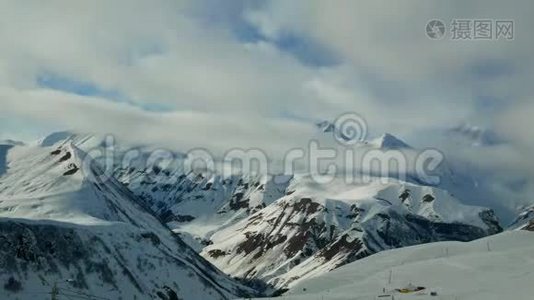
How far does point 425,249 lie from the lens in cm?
12494

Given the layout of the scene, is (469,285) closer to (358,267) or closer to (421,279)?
(421,279)

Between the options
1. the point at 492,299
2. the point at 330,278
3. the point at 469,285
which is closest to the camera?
the point at 492,299

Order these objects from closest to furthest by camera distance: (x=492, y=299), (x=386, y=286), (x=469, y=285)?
(x=492, y=299) → (x=469, y=285) → (x=386, y=286)

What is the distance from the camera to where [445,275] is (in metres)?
92.0

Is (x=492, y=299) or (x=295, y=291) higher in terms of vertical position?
(x=492, y=299)

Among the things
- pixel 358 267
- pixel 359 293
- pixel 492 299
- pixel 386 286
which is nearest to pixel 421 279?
pixel 386 286

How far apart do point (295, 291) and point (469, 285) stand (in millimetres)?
29401

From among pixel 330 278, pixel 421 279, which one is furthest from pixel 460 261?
pixel 330 278

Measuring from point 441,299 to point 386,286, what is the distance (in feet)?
46.0

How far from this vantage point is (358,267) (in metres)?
117

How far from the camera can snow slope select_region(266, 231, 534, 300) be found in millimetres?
80688

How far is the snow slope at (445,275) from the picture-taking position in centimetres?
8069

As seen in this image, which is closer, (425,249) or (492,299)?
(492,299)

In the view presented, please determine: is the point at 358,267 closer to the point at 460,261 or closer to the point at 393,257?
the point at 393,257
